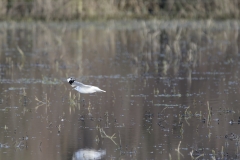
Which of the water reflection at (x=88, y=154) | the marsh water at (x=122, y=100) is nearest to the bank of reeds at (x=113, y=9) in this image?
the marsh water at (x=122, y=100)

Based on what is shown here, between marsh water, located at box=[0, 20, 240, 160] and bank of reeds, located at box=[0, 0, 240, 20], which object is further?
bank of reeds, located at box=[0, 0, 240, 20]

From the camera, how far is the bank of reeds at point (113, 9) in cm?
2809

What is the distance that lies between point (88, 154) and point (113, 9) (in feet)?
71.1

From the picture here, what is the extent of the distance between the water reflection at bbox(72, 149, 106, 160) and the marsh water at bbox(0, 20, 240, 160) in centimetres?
1

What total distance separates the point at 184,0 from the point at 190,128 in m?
21.0

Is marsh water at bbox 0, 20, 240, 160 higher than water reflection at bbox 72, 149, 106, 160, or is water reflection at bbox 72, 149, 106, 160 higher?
marsh water at bbox 0, 20, 240, 160

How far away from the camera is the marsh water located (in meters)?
7.78

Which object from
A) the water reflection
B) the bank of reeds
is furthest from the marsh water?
the bank of reeds

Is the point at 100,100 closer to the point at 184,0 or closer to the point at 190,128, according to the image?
the point at 190,128

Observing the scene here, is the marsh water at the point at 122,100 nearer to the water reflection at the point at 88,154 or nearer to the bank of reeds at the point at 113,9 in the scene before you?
the water reflection at the point at 88,154

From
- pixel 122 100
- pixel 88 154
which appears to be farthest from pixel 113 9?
pixel 88 154

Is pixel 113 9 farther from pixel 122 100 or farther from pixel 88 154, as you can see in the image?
pixel 88 154

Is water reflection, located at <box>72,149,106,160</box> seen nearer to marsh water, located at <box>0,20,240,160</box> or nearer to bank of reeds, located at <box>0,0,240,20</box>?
marsh water, located at <box>0,20,240,160</box>

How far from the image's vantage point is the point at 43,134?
27.9 ft
